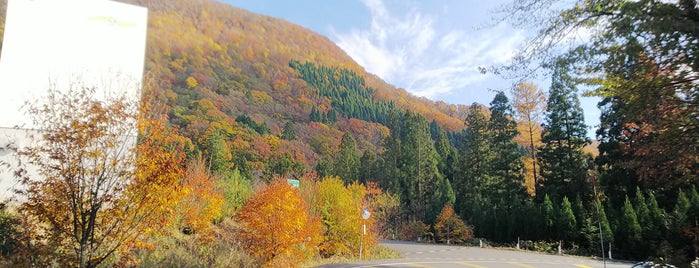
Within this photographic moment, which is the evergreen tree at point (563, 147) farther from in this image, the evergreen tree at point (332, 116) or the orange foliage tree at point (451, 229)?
the evergreen tree at point (332, 116)

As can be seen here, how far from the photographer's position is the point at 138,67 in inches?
566

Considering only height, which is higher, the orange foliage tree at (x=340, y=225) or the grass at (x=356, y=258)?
the orange foliage tree at (x=340, y=225)

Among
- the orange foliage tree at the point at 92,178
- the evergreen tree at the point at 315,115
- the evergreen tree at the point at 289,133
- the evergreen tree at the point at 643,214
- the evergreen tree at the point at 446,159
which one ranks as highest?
the evergreen tree at the point at 315,115

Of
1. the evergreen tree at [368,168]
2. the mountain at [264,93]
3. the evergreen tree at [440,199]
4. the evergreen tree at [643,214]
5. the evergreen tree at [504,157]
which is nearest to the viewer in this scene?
the evergreen tree at [643,214]

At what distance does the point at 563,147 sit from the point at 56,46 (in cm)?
3233

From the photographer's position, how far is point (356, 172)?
1992 inches

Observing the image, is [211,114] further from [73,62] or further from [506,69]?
[506,69]

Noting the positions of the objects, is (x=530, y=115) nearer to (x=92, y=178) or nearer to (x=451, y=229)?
(x=451, y=229)

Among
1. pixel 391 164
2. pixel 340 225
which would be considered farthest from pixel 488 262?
pixel 391 164

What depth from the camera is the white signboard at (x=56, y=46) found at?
13.0 meters

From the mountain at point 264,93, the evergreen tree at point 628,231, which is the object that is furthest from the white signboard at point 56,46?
the evergreen tree at point 628,231

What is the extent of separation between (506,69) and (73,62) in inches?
557

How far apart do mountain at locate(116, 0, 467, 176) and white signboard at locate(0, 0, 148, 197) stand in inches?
915

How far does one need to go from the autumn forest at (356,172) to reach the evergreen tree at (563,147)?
0.39ft
